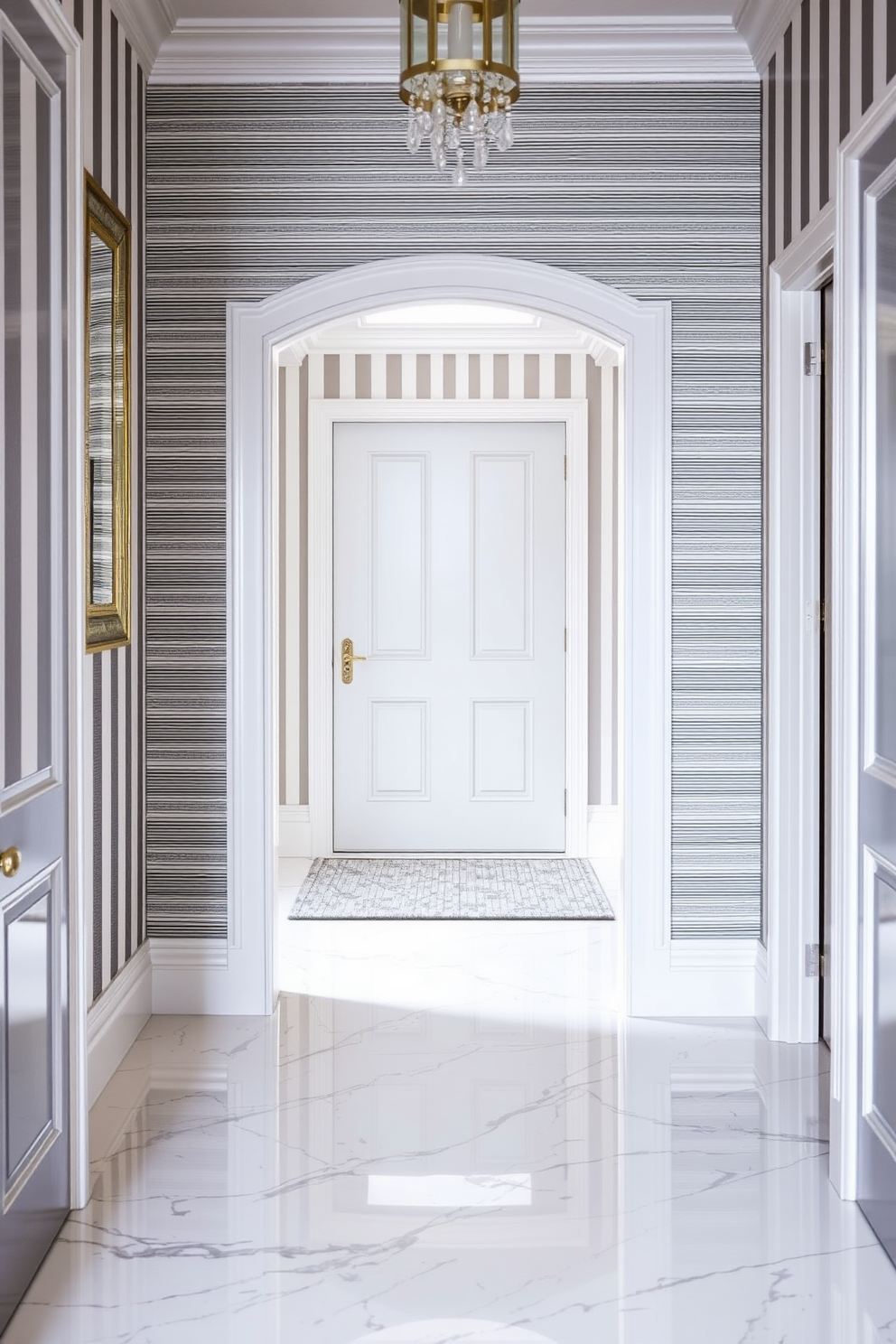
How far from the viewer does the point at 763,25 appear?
130 inches

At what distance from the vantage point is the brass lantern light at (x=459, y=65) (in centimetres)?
225

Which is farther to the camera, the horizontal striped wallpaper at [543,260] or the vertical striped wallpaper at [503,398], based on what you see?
the vertical striped wallpaper at [503,398]

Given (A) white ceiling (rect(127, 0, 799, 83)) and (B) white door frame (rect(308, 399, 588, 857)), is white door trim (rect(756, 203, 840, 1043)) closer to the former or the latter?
(A) white ceiling (rect(127, 0, 799, 83))

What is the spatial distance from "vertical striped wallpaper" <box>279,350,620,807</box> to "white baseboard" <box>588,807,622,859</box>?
0.16 feet

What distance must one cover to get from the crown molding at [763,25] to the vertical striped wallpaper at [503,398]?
2205 millimetres

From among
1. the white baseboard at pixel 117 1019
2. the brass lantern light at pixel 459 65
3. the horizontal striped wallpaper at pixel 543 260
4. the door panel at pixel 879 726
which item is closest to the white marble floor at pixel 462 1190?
the white baseboard at pixel 117 1019

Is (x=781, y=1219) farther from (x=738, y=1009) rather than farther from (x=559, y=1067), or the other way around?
(x=738, y=1009)

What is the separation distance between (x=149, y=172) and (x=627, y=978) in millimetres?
2743

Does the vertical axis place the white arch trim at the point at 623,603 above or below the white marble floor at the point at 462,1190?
above

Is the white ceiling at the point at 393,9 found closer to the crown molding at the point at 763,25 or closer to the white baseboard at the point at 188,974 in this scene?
the crown molding at the point at 763,25

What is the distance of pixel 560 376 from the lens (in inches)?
223

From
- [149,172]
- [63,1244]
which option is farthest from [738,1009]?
[149,172]

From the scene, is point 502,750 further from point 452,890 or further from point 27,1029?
point 27,1029

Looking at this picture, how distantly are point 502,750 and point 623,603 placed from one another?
2.18m
